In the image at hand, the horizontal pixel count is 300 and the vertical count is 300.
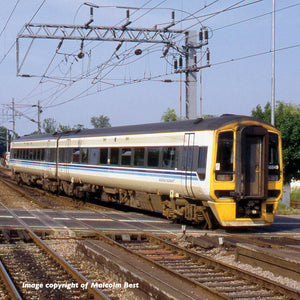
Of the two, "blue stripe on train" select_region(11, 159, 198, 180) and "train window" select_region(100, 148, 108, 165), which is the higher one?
"train window" select_region(100, 148, 108, 165)

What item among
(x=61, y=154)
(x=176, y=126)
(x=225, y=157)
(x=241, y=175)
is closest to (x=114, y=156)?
(x=176, y=126)

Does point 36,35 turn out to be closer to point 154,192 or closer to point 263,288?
point 154,192

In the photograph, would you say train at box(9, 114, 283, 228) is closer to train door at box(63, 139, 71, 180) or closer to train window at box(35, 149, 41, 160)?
train door at box(63, 139, 71, 180)

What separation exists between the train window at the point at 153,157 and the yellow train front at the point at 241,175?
2739 mm

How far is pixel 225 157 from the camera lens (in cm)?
1320

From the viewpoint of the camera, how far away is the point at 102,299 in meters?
6.84

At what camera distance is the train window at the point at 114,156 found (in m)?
17.9

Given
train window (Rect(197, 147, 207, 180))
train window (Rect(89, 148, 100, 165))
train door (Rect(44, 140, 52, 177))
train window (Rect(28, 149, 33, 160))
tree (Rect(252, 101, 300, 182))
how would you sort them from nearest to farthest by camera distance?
train window (Rect(197, 147, 207, 180)), train window (Rect(89, 148, 100, 165)), train door (Rect(44, 140, 52, 177)), train window (Rect(28, 149, 33, 160)), tree (Rect(252, 101, 300, 182))

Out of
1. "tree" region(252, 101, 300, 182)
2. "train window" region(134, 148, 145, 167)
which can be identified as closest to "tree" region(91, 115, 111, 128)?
"tree" region(252, 101, 300, 182)

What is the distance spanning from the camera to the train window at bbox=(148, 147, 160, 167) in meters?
15.4

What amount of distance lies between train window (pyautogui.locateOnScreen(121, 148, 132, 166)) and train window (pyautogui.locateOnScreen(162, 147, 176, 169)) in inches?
85.5

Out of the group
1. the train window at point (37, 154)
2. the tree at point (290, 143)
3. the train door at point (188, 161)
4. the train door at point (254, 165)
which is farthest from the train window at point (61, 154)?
the tree at point (290, 143)

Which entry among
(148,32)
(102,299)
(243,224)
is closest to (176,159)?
(243,224)

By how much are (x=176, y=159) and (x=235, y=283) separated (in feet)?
21.5
